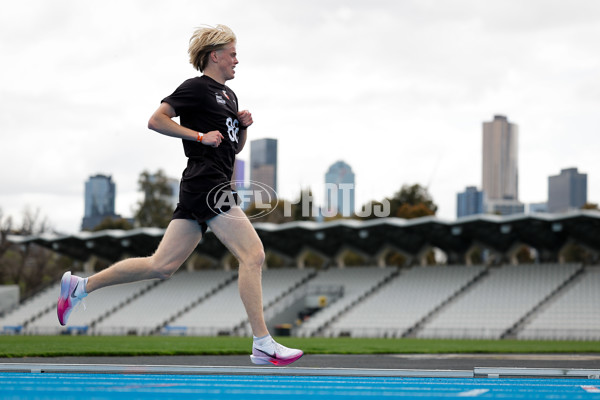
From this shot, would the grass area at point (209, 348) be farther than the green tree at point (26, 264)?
No

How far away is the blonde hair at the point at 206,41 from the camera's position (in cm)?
625

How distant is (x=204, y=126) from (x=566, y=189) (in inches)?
5271

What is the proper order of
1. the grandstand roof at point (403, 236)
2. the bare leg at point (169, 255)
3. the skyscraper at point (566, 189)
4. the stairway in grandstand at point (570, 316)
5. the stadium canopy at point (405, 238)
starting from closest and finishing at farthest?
the bare leg at point (169, 255)
the stairway in grandstand at point (570, 316)
the grandstand roof at point (403, 236)
the stadium canopy at point (405, 238)
the skyscraper at point (566, 189)

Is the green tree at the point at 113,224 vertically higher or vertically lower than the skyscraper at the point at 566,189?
lower

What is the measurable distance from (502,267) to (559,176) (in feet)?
327

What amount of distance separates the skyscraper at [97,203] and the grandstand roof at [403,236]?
32.2 meters

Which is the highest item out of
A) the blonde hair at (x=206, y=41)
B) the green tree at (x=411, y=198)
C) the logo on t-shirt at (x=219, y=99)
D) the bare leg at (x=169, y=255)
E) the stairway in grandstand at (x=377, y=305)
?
the green tree at (x=411, y=198)

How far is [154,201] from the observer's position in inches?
3314

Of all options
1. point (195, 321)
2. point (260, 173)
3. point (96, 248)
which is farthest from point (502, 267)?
point (260, 173)

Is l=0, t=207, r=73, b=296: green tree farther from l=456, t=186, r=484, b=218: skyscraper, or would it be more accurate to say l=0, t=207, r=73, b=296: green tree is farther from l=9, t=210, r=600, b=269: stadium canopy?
l=456, t=186, r=484, b=218: skyscraper

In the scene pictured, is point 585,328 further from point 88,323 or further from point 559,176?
point 559,176

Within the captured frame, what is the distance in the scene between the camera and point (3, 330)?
1761 inches

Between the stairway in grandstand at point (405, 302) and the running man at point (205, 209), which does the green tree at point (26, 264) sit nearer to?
the stairway in grandstand at point (405, 302)

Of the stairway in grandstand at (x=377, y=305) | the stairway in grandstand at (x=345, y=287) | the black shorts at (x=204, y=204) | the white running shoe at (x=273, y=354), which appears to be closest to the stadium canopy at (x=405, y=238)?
the stairway in grandstand at (x=377, y=305)
